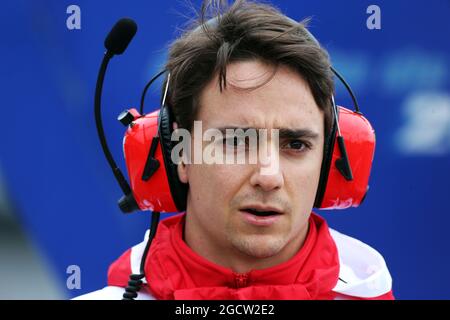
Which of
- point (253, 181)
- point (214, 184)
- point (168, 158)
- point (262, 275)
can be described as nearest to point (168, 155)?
point (168, 158)

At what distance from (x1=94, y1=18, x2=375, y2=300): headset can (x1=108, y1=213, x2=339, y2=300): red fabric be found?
0.06 m

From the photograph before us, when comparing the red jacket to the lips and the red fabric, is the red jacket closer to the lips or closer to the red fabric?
the red fabric

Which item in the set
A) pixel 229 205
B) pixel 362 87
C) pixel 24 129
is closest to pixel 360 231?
pixel 362 87

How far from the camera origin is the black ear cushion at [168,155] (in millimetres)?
1618

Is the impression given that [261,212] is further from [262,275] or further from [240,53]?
[240,53]

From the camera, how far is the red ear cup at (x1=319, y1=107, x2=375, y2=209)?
1617mm

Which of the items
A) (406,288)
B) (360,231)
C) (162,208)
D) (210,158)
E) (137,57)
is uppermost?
(137,57)

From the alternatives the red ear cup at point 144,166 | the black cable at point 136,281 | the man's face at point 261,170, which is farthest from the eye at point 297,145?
the black cable at point 136,281

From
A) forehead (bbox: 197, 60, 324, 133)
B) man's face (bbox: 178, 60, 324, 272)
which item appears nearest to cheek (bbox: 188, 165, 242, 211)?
man's face (bbox: 178, 60, 324, 272)

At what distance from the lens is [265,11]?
66.9 inches

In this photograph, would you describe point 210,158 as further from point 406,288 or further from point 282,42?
point 406,288
